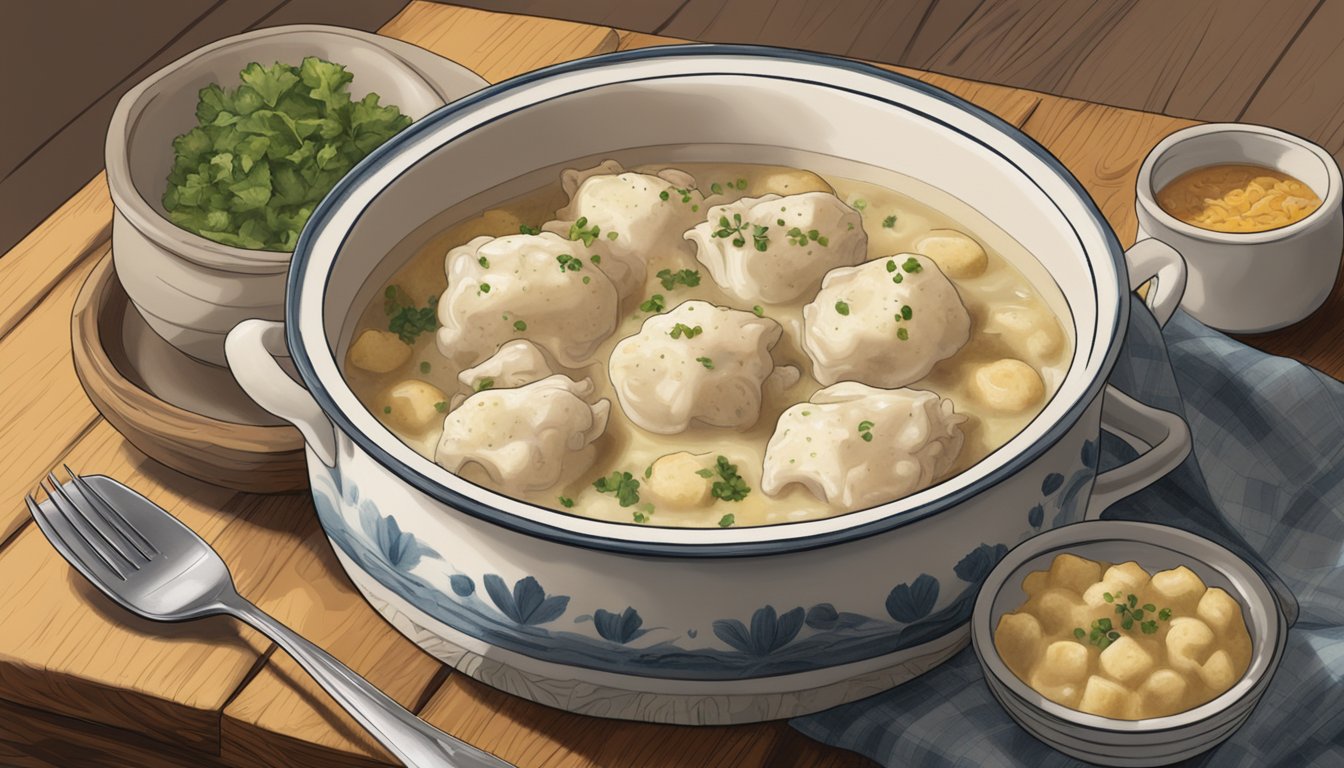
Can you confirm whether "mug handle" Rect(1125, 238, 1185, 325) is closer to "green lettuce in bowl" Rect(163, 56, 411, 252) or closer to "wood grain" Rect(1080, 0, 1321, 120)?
"green lettuce in bowl" Rect(163, 56, 411, 252)

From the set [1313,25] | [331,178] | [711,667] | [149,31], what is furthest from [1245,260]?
[149,31]

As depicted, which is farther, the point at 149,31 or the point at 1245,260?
the point at 149,31

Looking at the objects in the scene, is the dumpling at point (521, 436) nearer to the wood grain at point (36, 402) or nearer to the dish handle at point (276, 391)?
the dish handle at point (276, 391)

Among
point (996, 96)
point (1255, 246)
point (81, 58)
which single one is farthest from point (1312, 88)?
point (81, 58)

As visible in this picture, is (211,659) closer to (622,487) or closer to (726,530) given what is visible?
(622,487)

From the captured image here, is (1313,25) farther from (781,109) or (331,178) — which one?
(331,178)

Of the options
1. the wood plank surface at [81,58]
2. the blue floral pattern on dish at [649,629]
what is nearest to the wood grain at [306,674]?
the blue floral pattern on dish at [649,629]
